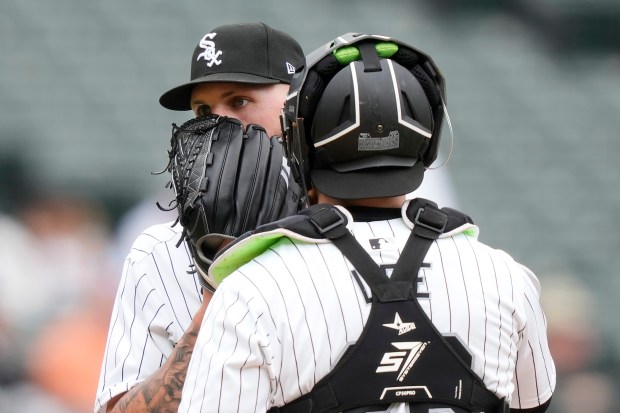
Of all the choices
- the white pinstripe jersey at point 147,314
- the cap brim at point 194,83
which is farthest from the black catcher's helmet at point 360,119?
the cap brim at point 194,83

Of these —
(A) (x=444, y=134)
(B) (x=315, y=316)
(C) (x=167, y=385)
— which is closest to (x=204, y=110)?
(C) (x=167, y=385)

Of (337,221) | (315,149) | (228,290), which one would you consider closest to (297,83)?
(315,149)

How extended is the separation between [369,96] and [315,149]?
0.13m

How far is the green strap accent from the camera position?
184 cm

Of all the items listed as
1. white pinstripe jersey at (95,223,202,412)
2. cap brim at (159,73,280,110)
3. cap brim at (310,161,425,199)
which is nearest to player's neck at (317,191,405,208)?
cap brim at (310,161,425,199)

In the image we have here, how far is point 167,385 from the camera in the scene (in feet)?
6.88

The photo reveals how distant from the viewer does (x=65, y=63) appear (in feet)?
22.8

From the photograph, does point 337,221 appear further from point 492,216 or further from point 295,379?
point 492,216

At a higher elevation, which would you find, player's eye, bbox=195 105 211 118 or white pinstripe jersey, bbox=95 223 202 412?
player's eye, bbox=195 105 211 118

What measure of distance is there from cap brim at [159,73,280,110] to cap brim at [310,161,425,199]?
85cm

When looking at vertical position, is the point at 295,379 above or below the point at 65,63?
below

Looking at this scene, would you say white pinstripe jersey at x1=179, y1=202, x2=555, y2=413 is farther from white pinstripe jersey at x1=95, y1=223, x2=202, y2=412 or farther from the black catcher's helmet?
white pinstripe jersey at x1=95, y1=223, x2=202, y2=412

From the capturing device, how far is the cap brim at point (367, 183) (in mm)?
1781

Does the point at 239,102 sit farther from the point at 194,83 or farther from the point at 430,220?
the point at 430,220
